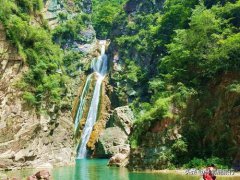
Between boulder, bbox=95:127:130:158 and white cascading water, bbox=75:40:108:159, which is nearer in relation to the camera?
boulder, bbox=95:127:130:158

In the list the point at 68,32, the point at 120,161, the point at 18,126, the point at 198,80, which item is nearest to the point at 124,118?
the point at 120,161

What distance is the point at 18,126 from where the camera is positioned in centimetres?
3409

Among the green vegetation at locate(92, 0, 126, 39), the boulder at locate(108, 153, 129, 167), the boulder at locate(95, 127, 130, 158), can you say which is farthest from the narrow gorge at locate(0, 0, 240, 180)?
the green vegetation at locate(92, 0, 126, 39)

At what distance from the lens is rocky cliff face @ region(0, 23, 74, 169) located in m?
32.8

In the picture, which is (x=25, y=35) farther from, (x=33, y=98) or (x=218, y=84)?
(x=218, y=84)

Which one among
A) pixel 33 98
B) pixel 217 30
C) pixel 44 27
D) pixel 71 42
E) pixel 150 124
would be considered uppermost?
pixel 71 42

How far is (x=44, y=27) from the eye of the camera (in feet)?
147

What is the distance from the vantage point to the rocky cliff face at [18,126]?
32.8 m

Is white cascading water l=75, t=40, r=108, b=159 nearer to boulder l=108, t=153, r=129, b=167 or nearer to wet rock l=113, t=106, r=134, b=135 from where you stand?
wet rock l=113, t=106, r=134, b=135

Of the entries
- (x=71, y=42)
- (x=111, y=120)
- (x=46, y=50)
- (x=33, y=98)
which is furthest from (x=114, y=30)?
(x=33, y=98)

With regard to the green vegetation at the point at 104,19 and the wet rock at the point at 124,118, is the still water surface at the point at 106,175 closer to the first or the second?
the wet rock at the point at 124,118

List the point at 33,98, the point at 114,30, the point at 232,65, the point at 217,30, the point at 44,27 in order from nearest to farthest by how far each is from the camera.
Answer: the point at 232,65
the point at 217,30
the point at 33,98
the point at 44,27
the point at 114,30

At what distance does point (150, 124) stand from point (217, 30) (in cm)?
928

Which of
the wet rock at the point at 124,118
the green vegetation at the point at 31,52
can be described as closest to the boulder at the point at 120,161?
the green vegetation at the point at 31,52
